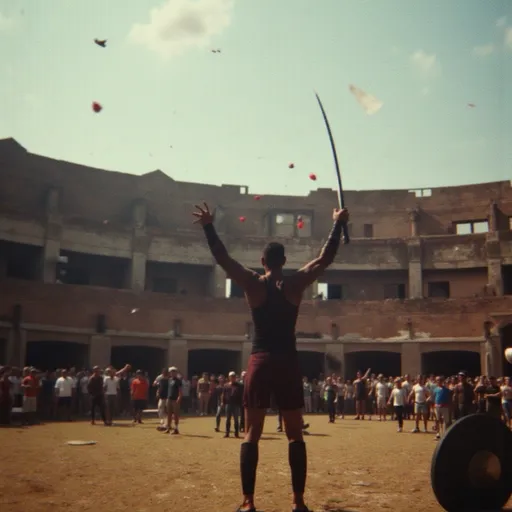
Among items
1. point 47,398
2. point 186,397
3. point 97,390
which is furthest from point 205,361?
point 97,390

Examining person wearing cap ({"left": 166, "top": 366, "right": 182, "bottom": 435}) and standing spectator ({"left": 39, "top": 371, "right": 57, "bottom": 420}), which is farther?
standing spectator ({"left": 39, "top": 371, "right": 57, "bottom": 420})

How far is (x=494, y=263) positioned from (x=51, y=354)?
25024 millimetres

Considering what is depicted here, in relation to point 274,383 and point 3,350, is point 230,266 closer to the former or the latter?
point 274,383

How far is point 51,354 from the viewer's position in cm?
2986

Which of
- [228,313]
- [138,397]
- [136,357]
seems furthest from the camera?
[136,357]

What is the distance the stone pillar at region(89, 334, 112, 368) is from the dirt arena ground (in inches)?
578

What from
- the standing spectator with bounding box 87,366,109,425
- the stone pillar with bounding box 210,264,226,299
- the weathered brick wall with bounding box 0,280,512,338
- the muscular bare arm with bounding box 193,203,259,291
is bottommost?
the standing spectator with bounding box 87,366,109,425

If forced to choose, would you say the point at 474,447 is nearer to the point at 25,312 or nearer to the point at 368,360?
the point at 25,312

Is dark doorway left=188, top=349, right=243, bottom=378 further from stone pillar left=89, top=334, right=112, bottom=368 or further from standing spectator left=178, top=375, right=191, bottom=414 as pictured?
standing spectator left=178, top=375, right=191, bottom=414

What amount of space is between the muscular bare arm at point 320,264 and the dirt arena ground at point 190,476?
6.28 feet

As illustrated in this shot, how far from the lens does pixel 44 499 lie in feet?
16.8

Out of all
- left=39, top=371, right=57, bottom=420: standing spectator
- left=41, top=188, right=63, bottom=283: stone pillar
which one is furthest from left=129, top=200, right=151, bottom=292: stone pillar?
left=39, top=371, right=57, bottom=420: standing spectator

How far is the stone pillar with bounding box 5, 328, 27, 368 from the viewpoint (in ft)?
80.5

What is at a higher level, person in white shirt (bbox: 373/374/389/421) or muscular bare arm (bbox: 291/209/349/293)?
muscular bare arm (bbox: 291/209/349/293)
